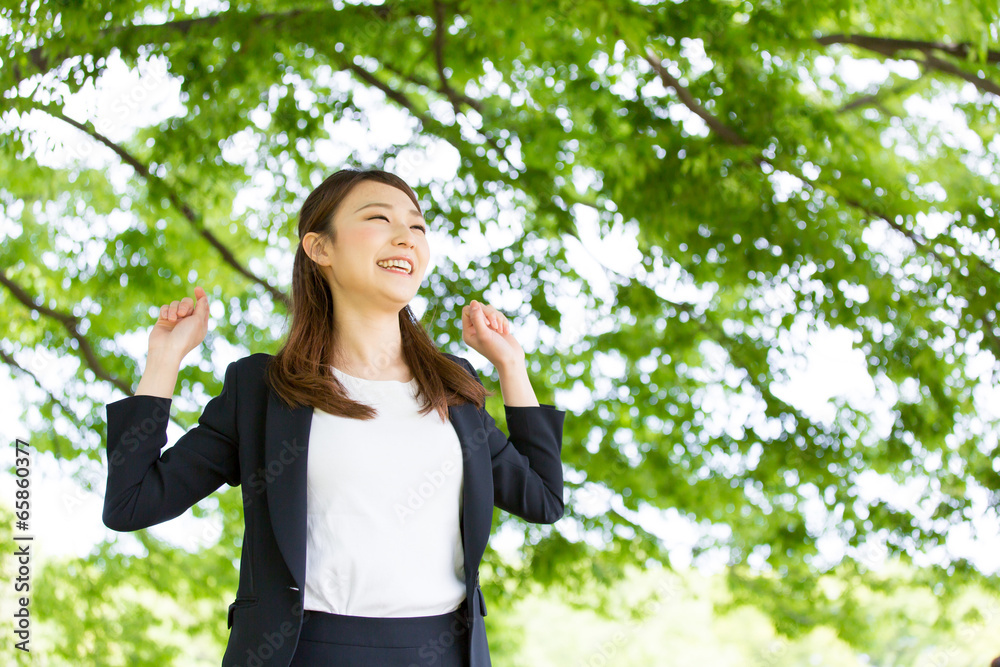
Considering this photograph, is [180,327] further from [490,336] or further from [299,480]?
[490,336]

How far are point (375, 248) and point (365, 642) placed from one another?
770mm

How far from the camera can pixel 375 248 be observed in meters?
1.83

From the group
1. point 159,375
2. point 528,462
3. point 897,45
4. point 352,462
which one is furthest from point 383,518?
point 897,45

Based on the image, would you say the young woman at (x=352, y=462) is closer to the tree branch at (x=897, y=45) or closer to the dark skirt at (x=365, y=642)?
the dark skirt at (x=365, y=642)

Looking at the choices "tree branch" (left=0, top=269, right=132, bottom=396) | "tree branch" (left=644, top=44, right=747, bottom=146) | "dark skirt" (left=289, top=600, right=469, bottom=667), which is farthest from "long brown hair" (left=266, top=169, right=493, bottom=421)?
"tree branch" (left=0, top=269, right=132, bottom=396)

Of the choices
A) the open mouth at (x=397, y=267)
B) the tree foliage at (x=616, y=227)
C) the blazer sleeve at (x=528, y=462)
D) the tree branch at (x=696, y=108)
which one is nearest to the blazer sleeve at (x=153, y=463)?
the open mouth at (x=397, y=267)

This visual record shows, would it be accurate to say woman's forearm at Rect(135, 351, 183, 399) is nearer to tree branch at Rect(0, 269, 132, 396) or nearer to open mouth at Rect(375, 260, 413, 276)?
open mouth at Rect(375, 260, 413, 276)

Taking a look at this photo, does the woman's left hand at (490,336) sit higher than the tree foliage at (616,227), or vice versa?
the tree foliage at (616,227)

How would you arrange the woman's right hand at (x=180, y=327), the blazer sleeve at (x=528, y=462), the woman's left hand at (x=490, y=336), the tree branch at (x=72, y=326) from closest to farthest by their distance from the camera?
the woman's right hand at (x=180, y=327) → the blazer sleeve at (x=528, y=462) → the woman's left hand at (x=490, y=336) → the tree branch at (x=72, y=326)

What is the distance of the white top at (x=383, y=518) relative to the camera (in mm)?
1570

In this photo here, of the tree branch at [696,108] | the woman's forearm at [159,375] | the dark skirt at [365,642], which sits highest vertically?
the tree branch at [696,108]

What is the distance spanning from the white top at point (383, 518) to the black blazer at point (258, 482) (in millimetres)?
34

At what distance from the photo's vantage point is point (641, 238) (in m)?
5.22

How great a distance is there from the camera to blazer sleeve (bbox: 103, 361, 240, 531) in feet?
5.07
